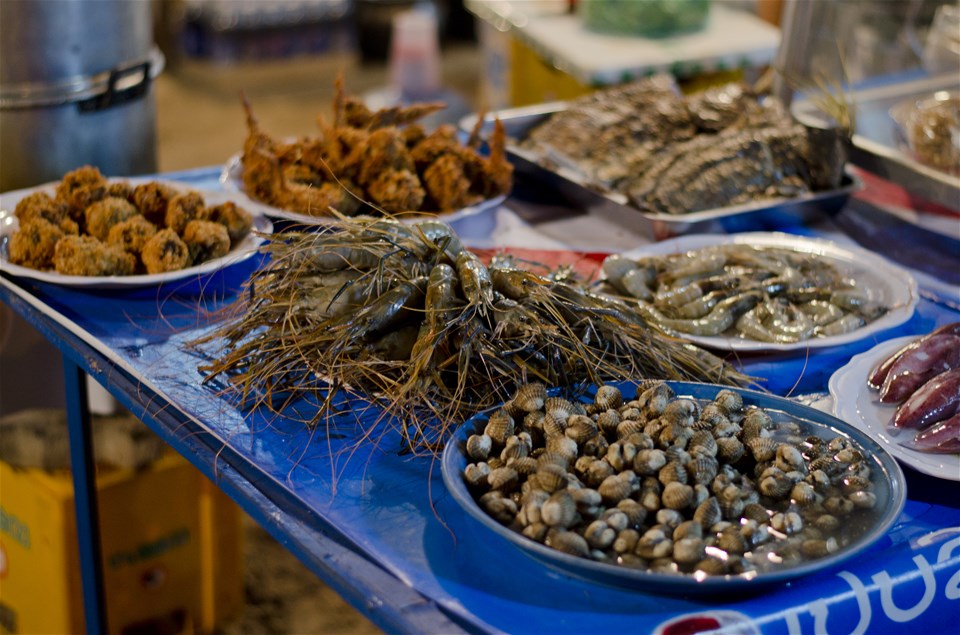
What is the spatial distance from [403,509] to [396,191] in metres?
0.86

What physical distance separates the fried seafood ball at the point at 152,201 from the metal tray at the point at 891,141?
1.37 m

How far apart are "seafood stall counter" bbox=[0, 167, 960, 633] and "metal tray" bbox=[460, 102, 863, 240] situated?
0.37 meters

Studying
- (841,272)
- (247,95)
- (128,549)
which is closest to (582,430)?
(841,272)

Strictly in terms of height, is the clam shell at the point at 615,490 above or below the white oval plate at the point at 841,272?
above

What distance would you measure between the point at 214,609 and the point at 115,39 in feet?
4.39

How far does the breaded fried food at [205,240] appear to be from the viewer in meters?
1.86

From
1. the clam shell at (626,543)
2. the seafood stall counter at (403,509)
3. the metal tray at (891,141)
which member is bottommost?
the seafood stall counter at (403,509)

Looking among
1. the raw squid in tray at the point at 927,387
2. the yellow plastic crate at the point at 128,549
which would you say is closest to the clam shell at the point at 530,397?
the raw squid in tray at the point at 927,387

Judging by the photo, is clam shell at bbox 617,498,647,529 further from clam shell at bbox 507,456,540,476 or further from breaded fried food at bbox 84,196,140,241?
breaded fried food at bbox 84,196,140,241

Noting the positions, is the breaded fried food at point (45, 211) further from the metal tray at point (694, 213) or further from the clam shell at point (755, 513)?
the clam shell at point (755, 513)

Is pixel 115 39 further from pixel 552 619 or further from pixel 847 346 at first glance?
pixel 552 619

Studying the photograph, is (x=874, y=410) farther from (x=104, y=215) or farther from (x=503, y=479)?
(x=104, y=215)

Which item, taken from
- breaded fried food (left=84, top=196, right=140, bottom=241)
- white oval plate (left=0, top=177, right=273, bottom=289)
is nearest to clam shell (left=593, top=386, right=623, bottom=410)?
white oval plate (left=0, top=177, right=273, bottom=289)

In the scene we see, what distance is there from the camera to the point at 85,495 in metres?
1.93
